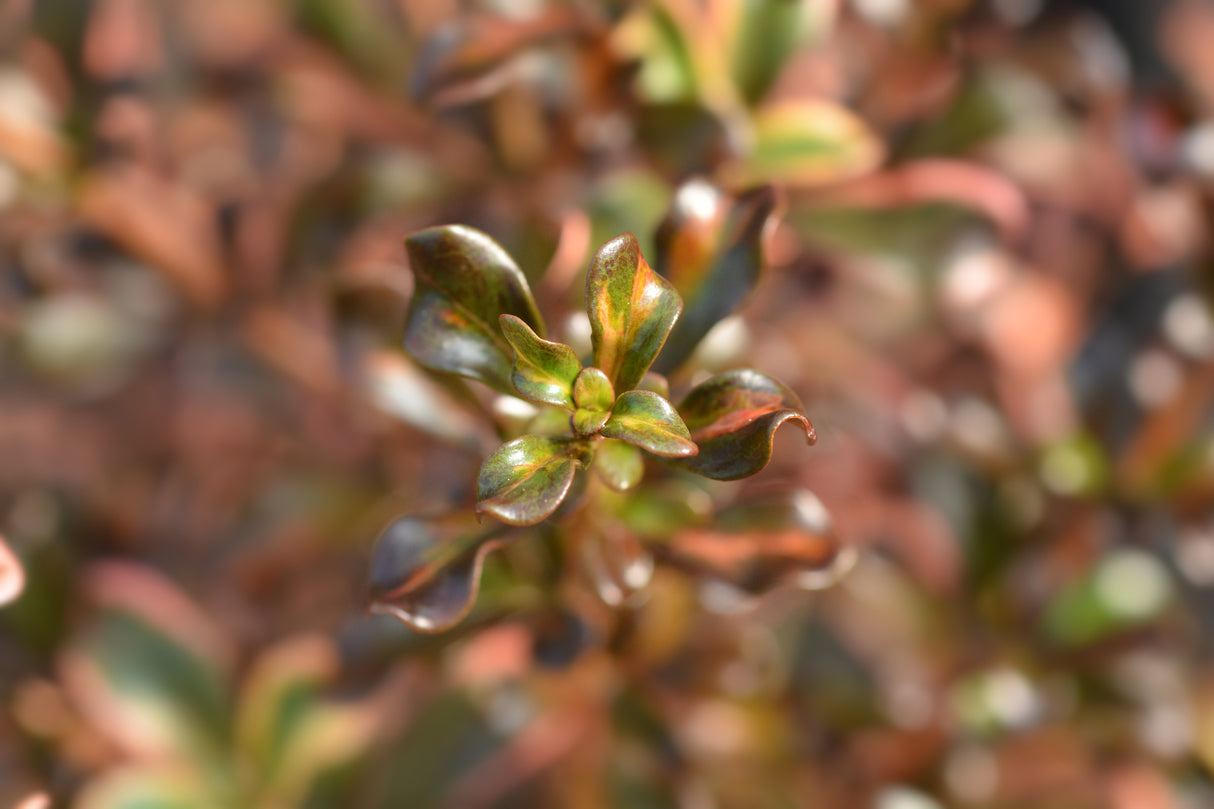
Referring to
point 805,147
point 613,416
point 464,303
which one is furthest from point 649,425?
point 805,147

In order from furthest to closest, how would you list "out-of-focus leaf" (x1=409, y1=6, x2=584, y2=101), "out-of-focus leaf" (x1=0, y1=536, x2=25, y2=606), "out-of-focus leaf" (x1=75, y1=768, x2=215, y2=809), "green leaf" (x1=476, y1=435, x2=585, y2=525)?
"out-of-focus leaf" (x1=75, y1=768, x2=215, y2=809) < "out-of-focus leaf" (x1=409, y1=6, x2=584, y2=101) < "out-of-focus leaf" (x1=0, y1=536, x2=25, y2=606) < "green leaf" (x1=476, y1=435, x2=585, y2=525)

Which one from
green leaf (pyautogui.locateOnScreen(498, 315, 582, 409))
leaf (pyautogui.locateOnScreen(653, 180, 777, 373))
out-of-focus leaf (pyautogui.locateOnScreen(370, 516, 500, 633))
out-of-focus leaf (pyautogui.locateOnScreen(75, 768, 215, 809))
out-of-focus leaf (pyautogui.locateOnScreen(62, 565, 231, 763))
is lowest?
out-of-focus leaf (pyautogui.locateOnScreen(75, 768, 215, 809))

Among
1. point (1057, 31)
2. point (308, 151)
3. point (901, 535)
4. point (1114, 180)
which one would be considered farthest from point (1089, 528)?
point (308, 151)

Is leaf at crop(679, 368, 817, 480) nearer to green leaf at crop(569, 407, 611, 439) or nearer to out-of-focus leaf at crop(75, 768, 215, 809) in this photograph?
green leaf at crop(569, 407, 611, 439)

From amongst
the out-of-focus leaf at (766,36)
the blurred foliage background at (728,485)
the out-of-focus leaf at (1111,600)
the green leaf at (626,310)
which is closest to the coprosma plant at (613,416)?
the green leaf at (626,310)

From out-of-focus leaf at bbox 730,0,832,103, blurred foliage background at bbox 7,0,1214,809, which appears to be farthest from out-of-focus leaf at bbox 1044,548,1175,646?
out-of-focus leaf at bbox 730,0,832,103

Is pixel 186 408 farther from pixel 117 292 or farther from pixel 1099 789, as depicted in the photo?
pixel 1099 789
